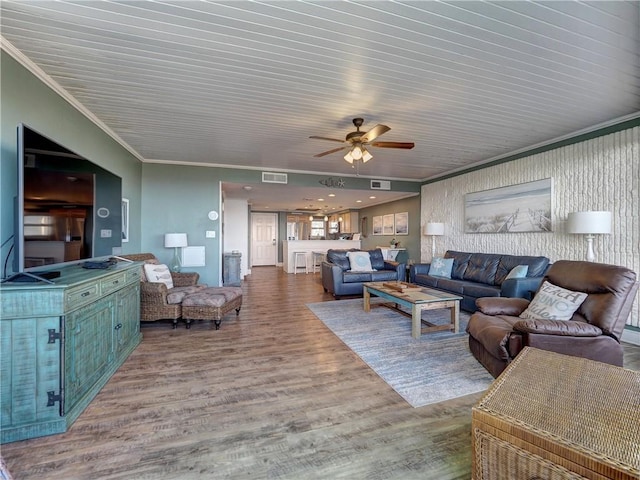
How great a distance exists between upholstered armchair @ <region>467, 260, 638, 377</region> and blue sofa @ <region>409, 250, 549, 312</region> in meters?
1.03

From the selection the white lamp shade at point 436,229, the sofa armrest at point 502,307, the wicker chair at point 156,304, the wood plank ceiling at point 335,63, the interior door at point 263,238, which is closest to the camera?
the wood plank ceiling at point 335,63

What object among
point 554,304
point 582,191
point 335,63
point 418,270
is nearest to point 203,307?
point 335,63

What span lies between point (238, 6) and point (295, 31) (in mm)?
394

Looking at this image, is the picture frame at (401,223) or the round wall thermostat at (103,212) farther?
the picture frame at (401,223)

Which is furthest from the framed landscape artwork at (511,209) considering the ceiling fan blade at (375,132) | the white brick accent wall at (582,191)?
the ceiling fan blade at (375,132)

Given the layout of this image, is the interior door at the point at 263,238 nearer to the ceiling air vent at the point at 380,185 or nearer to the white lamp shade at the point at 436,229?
the ceiling air vent at the point at 380,185

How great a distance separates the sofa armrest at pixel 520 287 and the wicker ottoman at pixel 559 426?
2469 millimetres

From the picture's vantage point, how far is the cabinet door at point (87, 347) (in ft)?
5.92

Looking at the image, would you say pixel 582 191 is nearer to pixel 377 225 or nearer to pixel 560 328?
pixel 560 328

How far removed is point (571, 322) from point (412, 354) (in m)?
1.35

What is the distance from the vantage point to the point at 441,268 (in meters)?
5.43

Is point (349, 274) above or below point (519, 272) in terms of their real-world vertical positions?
below

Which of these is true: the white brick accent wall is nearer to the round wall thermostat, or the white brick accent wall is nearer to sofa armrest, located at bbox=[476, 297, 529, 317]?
sofa armrest, located at bbox=[476, 297, 529, 317]

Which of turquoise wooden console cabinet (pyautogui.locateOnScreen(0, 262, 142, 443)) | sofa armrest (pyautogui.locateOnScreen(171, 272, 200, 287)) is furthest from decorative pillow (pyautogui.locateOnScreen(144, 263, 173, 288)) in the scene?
turquoise wooden console cabinet (pyautogui.locateOnScreen(0, 262, 142, 443))
